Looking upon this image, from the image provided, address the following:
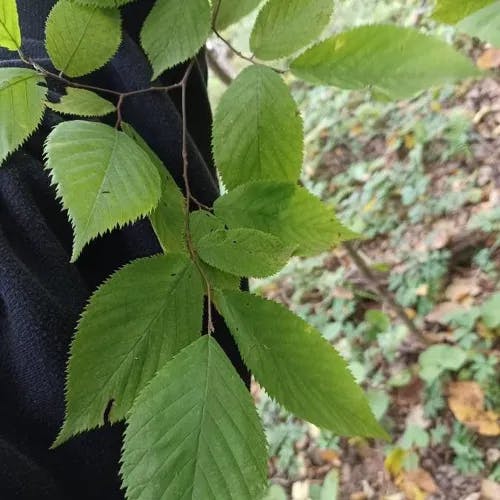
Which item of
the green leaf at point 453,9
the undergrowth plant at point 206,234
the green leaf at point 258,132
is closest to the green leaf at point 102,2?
the undergrowth plant at point 206,234

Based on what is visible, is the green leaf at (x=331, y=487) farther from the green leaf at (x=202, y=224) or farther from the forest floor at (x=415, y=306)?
the green leaf at (x=202, y=224)

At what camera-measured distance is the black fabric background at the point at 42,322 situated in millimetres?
440

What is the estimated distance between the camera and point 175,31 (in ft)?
1.38

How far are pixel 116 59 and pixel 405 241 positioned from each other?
1.74 meters

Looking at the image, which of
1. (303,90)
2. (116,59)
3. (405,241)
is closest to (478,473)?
(405,241)

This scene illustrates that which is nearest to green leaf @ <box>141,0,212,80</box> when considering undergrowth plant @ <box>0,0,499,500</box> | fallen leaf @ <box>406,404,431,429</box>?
undergrowth plant @ <box>0,0,499,500</box>

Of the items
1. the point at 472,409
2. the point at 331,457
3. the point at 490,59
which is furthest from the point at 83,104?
the point at 490,59

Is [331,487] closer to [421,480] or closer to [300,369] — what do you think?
[421,480]

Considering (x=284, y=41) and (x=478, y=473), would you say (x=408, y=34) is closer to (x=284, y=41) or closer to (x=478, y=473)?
(x=284, y=41)

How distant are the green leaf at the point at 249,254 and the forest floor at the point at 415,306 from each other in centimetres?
146

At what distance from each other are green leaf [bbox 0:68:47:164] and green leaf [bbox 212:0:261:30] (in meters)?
0.16

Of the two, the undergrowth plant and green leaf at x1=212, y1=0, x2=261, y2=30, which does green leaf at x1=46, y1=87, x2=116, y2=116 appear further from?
green leaf at x1=212, y1=0, x2=261, y2=30

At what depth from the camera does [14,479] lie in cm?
42

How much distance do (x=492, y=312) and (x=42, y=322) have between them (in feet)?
5.21
